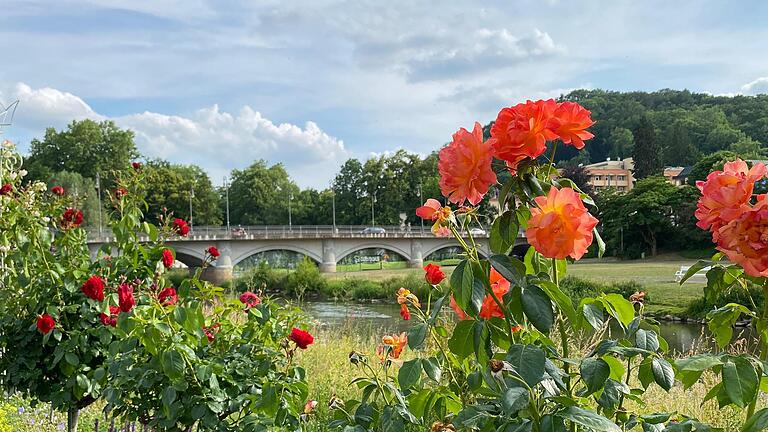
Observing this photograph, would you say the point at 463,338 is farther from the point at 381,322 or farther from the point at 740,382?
the point at 381,322

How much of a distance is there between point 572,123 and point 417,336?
23.6 inches

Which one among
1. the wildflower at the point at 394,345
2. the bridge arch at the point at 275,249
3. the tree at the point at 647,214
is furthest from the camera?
the tree at the point at 647,214

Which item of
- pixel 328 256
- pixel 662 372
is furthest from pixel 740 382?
pixel 328 256

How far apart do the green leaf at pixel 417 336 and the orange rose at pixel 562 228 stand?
432mm

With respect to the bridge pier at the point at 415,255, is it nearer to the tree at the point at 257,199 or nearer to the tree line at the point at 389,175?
the tree line at the point at 389,175

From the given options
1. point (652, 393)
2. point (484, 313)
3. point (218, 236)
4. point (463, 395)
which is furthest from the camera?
point (218, 236)

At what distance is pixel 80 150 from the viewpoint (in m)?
56.4

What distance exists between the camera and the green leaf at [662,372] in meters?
1.37

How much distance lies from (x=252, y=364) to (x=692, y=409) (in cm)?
312

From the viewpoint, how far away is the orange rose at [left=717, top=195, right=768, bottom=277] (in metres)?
1.13

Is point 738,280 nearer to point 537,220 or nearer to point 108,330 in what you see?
point 537,220

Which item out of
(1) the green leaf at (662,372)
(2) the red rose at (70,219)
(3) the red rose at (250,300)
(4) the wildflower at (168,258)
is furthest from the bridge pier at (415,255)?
(1) the green leaf at (662,372)

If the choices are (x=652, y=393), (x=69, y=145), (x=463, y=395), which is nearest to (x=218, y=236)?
(x=69, y=145)

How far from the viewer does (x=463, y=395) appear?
1.92 metres
